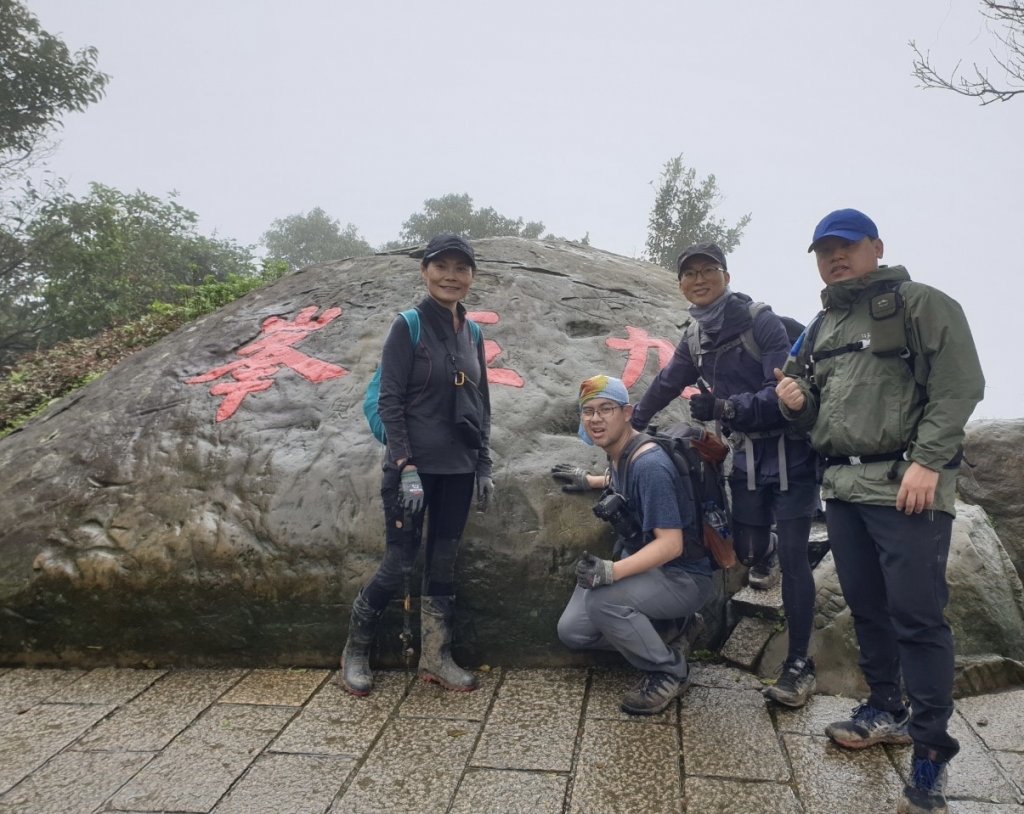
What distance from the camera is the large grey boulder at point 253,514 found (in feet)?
12.9

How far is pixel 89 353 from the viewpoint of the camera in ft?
32.2

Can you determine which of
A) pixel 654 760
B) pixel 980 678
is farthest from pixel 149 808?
pixel 980 678

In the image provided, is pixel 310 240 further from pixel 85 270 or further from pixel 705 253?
pixel 705 253

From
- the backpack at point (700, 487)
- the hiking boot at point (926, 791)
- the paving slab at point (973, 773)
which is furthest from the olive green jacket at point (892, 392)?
the paving slab at point (973, 773)

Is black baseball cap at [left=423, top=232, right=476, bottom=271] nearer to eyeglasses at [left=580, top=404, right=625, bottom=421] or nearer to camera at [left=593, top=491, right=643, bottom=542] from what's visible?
eyeglasses at [left=580, top=404, right=625, bottom=421]

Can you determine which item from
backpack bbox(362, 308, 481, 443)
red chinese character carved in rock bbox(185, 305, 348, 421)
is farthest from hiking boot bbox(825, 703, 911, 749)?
red chinese character carved in rock bbox(185, 305, 348, 421)

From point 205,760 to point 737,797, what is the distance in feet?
7.13

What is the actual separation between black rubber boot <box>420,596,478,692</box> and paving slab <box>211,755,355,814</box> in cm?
75

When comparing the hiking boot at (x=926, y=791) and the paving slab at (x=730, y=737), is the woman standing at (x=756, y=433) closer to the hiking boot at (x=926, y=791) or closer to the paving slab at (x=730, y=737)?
the paving slab at (x=730, y=737)

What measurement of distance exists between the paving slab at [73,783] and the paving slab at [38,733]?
0.26 feet

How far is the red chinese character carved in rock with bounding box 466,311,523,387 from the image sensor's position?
500cm

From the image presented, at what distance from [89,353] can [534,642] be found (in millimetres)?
8642

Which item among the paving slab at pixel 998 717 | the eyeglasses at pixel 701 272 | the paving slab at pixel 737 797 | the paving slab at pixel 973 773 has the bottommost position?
the paving slab at pixel 737 797

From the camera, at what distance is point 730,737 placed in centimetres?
311
